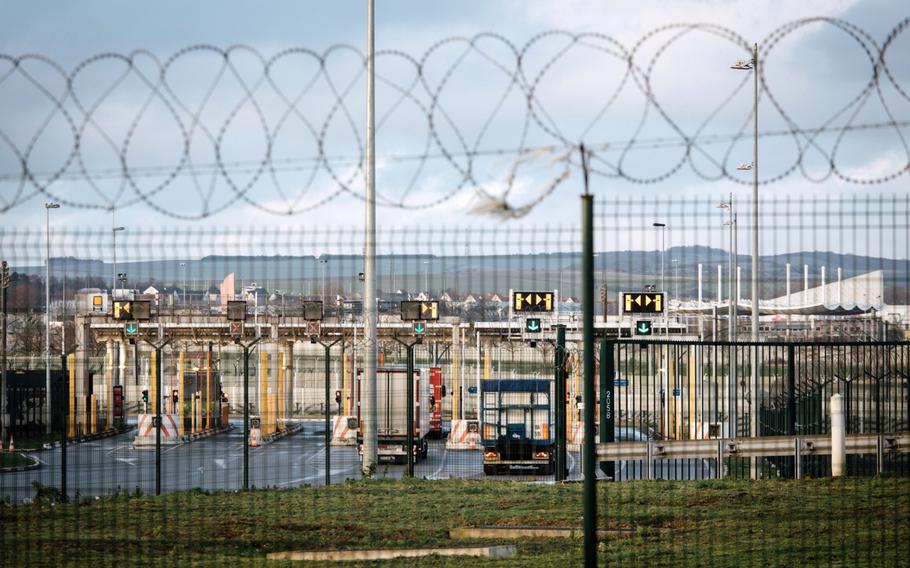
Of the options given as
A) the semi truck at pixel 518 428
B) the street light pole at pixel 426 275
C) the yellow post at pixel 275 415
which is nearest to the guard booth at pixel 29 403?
the yellow post at pixel 275 415

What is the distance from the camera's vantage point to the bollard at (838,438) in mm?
13609

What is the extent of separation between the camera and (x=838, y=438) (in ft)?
45.0

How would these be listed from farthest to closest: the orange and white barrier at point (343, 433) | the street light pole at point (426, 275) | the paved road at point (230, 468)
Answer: the orange and white barrier at point (343, 433) < the paved road at point (230, 468) < the street light pole at point (426, 275)

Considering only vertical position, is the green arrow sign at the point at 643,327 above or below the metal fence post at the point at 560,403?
above

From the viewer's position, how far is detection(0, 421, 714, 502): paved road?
22.1 meters

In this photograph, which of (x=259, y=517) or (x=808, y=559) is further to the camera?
(x=259, y=517)

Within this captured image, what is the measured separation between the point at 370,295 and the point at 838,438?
5951 mm

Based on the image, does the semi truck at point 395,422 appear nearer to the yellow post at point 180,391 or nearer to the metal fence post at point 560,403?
the yellow post at point 180,391

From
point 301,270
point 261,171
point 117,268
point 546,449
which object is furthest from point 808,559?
point 546,449

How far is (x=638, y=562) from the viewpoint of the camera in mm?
9312

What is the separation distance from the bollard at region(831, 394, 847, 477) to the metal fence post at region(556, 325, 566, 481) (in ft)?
14.4

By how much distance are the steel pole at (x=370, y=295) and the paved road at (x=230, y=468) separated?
9.55ft

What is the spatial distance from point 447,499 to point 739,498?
3.45 metres

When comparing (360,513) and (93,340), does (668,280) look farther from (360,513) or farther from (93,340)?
(93,340)
